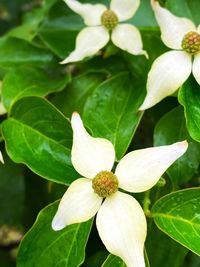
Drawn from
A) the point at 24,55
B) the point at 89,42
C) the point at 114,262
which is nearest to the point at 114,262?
the point at 114,262

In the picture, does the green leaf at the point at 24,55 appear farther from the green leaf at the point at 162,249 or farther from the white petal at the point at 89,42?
the green leaf at the point at 162,249

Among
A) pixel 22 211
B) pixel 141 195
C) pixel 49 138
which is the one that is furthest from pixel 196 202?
pixel 22 211

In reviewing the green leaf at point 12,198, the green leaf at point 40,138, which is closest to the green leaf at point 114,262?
the green leaf at point 40,138

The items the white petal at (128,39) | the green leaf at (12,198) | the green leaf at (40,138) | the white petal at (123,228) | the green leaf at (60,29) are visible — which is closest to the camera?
the white petal at (123,228)

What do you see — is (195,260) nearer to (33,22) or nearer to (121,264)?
(121,264)

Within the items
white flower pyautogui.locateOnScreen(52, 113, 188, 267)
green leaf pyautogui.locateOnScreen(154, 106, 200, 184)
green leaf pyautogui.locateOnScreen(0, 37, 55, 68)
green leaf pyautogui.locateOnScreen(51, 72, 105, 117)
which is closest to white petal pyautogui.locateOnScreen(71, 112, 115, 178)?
white flower pyautogui.locateOnScreen(52, 113, 188, 267)

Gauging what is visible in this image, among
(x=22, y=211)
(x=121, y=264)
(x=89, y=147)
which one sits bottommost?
(x=22, y=211)

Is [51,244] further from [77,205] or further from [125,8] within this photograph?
[125,8]
